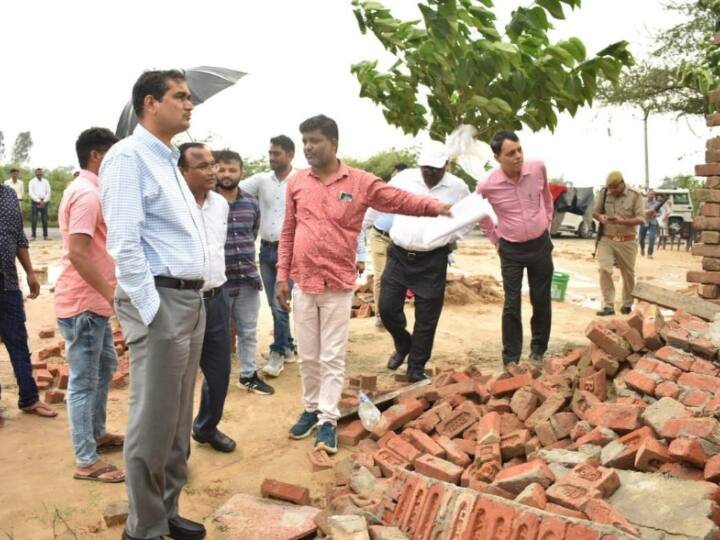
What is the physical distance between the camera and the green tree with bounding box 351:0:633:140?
17.0 ft

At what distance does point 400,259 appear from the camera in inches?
217

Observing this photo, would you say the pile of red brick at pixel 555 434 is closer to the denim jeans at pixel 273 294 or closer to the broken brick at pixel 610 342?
the broken brick at pixel 610 342

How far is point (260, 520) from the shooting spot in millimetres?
3246

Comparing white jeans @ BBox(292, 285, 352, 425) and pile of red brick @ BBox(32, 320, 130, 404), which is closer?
white jeans @ BBox(292, 285, 352, 425)

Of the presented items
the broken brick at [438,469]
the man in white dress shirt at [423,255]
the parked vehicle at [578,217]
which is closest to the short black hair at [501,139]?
the man in white dress shirt at [423,255]

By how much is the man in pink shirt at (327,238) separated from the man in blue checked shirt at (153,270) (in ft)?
4.17

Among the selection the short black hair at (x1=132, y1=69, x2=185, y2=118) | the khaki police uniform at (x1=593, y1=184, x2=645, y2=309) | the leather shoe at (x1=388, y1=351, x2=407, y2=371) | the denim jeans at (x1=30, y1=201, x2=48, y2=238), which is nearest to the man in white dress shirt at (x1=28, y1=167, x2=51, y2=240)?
the denim jeans at (x1=30, y1=201, x2=48, y2=238)

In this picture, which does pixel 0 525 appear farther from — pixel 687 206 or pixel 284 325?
pixel 687 206

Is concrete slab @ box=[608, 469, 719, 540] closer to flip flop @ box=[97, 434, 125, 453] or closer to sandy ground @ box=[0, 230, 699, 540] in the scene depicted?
sandy ground @ box=[0, 230, 699, 540]

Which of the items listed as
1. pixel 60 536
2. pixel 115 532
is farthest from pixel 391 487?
pixel 60 536

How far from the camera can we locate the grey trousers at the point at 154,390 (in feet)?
8.73

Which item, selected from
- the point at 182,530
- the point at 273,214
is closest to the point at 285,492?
the point at 182,530

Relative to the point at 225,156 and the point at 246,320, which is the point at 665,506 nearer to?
the point at 246,320

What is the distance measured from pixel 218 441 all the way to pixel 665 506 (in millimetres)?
2652
